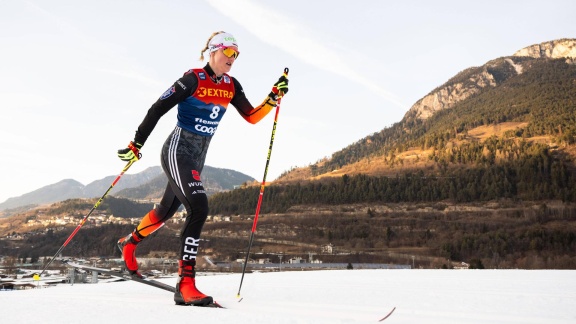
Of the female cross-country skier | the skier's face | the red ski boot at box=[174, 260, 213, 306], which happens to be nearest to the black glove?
the female cross-country skier

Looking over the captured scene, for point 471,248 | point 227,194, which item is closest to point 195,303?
point 471,248

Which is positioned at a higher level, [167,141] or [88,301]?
[167,141]

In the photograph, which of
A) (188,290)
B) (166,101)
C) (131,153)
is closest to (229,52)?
(166,101)

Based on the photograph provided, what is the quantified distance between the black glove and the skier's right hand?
1632mm

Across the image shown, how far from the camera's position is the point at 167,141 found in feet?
14.6

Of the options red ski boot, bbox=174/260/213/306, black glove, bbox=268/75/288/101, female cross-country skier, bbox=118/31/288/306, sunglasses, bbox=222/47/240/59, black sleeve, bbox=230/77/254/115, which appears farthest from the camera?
black glove, bbox=268/75/288/101

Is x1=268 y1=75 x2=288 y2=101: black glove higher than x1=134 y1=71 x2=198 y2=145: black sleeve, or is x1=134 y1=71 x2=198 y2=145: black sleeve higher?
x1=268 y1=75 x2=288 y2=101: black glove

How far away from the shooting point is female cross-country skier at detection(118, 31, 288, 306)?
401 centimetres

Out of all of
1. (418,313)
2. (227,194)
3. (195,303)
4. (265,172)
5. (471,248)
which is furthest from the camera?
(227,194)

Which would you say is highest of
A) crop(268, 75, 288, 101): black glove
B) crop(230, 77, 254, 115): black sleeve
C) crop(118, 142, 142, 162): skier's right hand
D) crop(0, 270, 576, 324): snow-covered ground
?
crop(268, 75, 288, 101): black glove

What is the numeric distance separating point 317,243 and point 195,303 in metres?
119

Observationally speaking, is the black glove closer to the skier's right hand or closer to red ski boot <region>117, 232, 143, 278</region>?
the skier's right hand

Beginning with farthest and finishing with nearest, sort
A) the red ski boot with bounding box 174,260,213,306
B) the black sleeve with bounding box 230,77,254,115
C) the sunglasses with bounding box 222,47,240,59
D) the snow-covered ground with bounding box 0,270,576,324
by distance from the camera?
1. the black sleeve with bounding box 230,77,254,115
2. the sunglasses with bounding box 222,47,240,59
3. the red ski boot with bounding box 174,260,213,306
4. the snow-covered ground with bounding box 0,270,576,324

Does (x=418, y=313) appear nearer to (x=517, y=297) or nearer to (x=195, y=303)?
(x=517, y=297)
